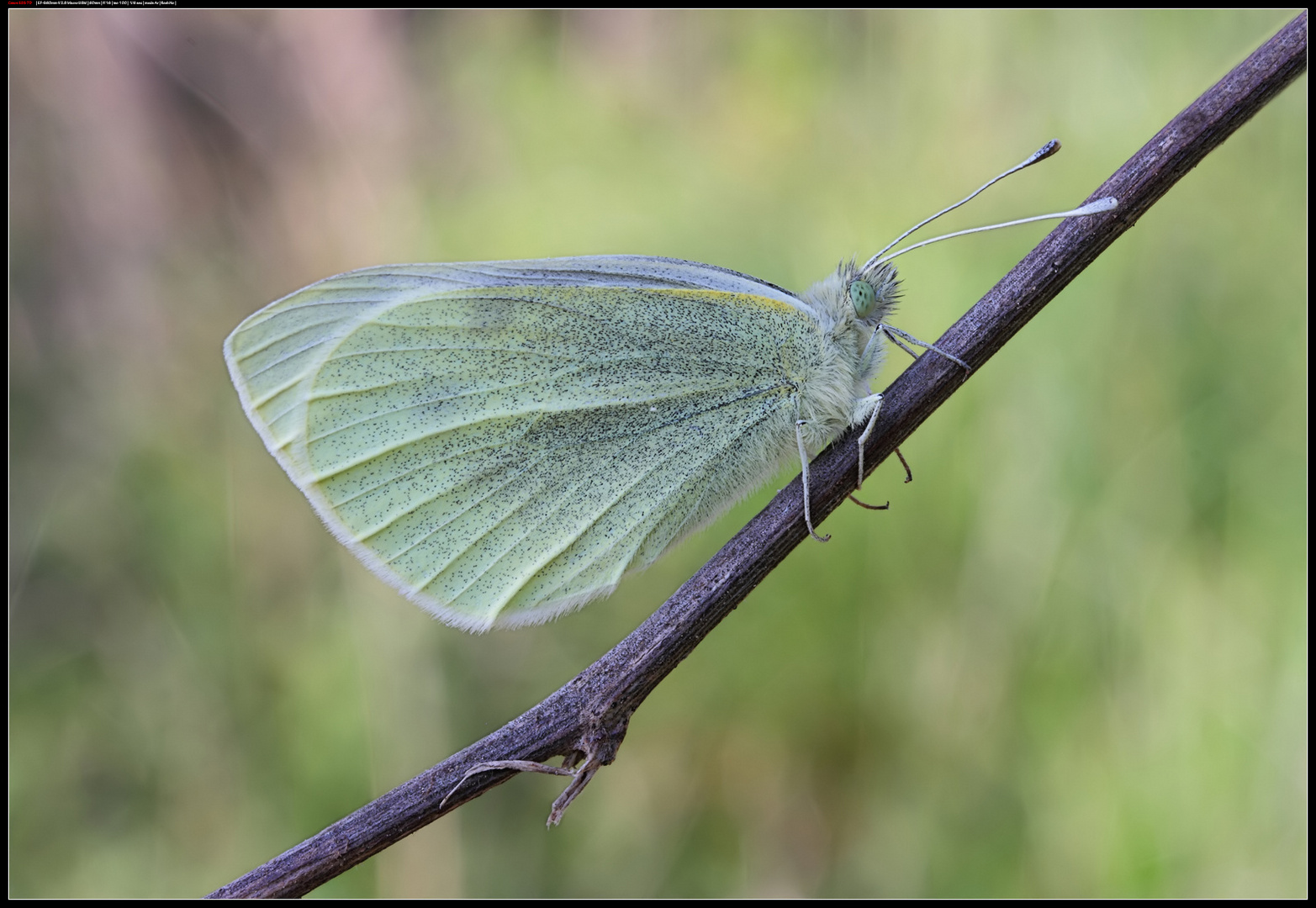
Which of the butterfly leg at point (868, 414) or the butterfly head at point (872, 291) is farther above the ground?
the butterfly head at point (872, 291)

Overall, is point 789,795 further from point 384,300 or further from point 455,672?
point 384,300

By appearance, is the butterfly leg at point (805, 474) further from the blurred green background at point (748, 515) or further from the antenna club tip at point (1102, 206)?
the blurred green background at point (748, 515)

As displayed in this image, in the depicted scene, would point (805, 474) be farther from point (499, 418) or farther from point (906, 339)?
point (499, 418)

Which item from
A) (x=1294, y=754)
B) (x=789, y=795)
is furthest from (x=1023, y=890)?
(x=1294, y=754)

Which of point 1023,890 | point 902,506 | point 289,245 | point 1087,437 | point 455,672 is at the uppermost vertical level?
point 289,245

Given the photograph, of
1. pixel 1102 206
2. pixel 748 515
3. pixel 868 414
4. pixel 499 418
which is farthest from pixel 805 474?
pixel 748 515

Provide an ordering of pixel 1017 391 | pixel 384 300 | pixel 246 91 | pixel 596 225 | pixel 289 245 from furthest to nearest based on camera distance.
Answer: pixel 246 91 < pixel 289 245 < pixel 596 225 < pixel 1017 391 < pixel 384 300

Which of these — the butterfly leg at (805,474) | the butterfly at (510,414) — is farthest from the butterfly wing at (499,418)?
the butterfly leg at (805,474)

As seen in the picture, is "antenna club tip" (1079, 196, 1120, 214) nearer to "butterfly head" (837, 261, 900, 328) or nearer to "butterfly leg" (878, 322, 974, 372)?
"butterfly leg" (878, 322, 974, 372)
